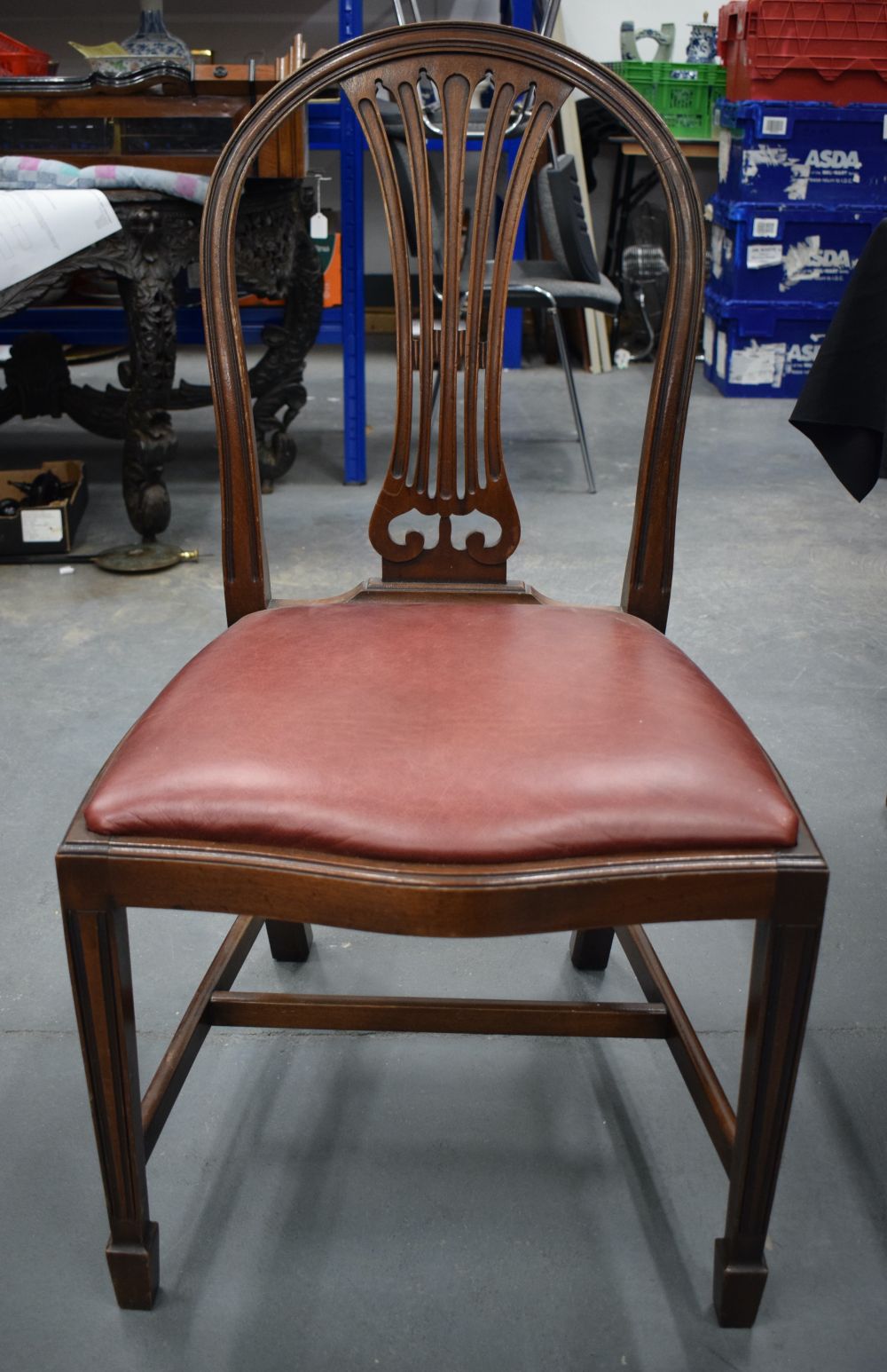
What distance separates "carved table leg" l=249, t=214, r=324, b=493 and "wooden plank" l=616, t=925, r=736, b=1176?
2.19 meters

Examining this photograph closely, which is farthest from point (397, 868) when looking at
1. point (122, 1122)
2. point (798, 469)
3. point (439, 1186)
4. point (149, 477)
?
point (798, 469)

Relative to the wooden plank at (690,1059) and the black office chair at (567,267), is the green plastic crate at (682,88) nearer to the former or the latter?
the black office chair at (567,267)

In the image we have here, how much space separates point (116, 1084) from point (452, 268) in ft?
2.35

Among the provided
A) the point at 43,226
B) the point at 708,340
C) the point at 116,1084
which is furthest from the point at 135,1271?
the point at 708,340

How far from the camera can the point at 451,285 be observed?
109cm

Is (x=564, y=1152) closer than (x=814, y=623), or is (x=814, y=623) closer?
(x=564, y=1152)

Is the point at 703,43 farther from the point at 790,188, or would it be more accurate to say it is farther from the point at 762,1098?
the point at 762,1098

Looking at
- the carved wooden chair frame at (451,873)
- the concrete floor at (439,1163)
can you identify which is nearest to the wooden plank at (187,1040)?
→ the carved wooden chair frame at (451,873)

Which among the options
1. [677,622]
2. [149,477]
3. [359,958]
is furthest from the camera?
[149,477]

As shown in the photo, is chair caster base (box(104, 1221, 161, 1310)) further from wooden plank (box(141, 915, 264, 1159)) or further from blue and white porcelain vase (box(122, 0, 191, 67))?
blue and white porcelain vase (box(122, 0, 191, 67))

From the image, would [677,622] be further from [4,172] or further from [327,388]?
[327,388]

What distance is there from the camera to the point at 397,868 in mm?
741

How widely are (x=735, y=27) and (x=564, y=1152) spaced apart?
13.4 feet

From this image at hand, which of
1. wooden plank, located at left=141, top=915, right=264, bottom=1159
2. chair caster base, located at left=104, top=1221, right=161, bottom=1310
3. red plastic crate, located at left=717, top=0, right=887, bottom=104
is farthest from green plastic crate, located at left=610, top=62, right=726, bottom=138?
chair caster base, located at left=104, top=1221, right=161, bottom=1310
